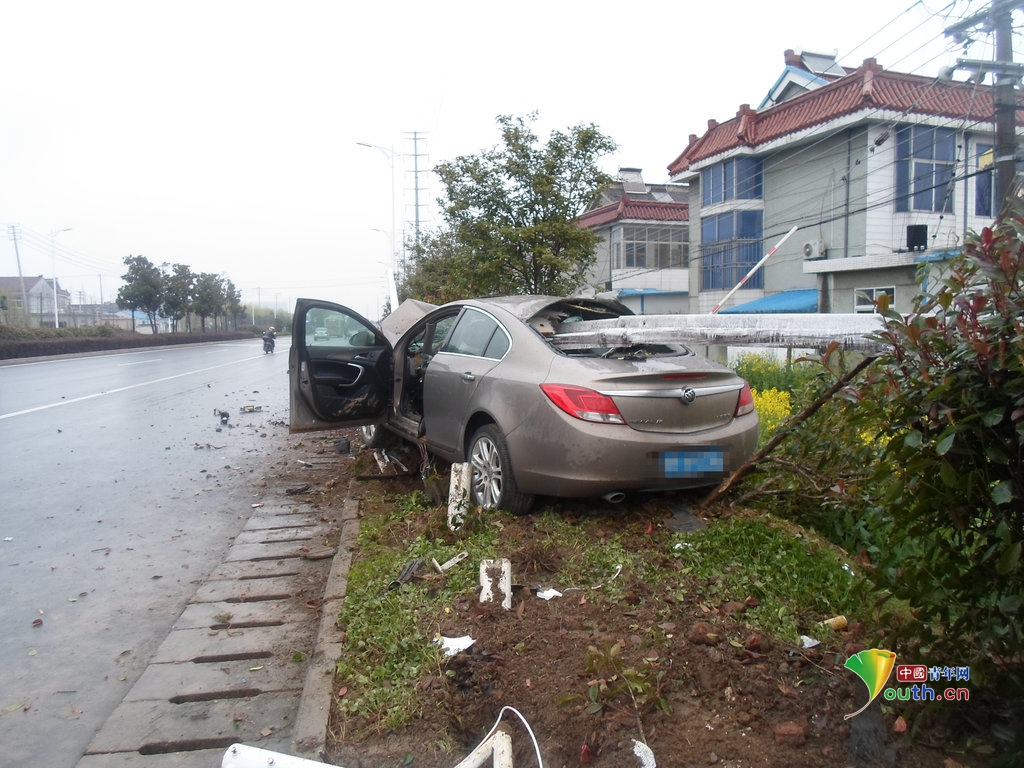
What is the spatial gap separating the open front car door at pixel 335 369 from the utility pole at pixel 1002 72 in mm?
8683

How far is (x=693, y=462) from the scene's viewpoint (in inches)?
181

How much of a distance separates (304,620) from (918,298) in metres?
3.37

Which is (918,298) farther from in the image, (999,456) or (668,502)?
(668,502)

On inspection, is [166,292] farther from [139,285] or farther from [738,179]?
[738,179]

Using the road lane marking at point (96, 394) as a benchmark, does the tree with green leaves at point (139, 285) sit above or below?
above

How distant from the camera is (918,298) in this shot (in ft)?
7.95

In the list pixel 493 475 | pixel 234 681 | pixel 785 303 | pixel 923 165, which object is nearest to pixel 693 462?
pixel 493 475

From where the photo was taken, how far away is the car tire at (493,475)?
4914 mm

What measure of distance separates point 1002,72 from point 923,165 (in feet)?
44.0

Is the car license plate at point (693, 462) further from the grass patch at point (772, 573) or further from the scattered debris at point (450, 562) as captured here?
the scattered debris at point (450, 562)

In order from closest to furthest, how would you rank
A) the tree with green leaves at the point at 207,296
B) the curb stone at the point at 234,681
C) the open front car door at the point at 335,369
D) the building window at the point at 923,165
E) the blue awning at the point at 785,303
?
the curb stone at the point at 234,681
the open front car door at the point at 335,369
the building window at the point at 923,165
the blue awning at the point at 785,303
the tree with green leaves at the point at 207,296

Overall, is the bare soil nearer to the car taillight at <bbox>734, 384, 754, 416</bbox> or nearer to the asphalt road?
the asphalt road

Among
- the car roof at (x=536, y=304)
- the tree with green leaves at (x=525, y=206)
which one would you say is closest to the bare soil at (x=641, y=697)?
the car roof at (x=536, y=304)

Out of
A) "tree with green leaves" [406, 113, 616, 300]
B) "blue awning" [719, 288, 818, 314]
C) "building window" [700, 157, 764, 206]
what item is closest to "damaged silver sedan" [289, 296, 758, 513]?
"tree with green leaves" [406, 113, 616, 300]
